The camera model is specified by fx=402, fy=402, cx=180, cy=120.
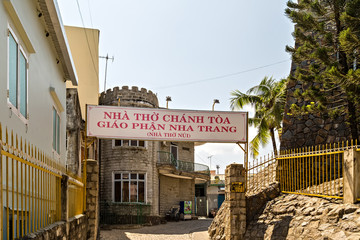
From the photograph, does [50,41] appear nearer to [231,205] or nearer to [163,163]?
[231,205]

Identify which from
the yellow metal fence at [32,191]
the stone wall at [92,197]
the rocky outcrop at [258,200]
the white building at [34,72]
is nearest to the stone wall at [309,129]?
the rocky outcrop at [258,200]

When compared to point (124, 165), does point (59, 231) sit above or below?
below

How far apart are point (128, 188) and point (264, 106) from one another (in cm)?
983

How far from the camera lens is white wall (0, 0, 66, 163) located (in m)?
5.90

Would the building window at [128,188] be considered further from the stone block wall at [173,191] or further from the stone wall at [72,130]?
the stone wall at [72,130]

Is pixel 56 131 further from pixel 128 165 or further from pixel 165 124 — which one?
pixel 128 165

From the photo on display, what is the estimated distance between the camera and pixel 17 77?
677 cm

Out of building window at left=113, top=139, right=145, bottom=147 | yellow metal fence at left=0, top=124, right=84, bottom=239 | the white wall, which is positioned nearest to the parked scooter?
building window at left=113, top=139, right=145, bottom=147

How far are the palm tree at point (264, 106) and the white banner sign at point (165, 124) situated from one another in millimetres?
8682

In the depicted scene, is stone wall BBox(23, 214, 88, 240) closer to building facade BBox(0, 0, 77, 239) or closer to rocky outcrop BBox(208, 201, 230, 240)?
building facade BBox(0, 0, 77, 239)

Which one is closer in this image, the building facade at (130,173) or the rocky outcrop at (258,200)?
the rocky outcrop at (258,200)

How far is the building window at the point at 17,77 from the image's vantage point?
647cm

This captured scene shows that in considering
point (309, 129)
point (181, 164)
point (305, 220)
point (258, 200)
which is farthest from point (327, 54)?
point (181, 164)

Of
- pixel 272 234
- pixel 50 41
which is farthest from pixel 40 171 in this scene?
pixel 272 234
